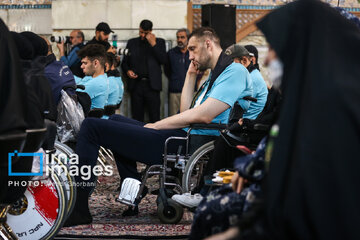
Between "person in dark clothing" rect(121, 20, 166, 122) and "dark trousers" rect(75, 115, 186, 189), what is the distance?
6163 mm

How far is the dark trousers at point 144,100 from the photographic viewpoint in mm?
12430

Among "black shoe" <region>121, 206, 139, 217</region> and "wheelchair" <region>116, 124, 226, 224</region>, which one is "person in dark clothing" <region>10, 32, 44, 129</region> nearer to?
"wheelchair" <region>116, 124, 226, 224</region>

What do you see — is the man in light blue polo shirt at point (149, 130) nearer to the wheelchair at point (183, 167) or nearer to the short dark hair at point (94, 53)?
the wheelchair at point (183, 167)

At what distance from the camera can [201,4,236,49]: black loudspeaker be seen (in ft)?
42.2

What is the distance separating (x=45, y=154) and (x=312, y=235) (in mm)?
2725

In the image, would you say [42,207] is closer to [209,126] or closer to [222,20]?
[209,126]

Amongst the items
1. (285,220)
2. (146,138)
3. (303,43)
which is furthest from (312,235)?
(146,138)

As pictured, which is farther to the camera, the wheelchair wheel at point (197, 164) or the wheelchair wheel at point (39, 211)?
the wheelchair wheel at point (197, 164)

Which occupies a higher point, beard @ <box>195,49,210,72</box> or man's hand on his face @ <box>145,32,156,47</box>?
beard @ <box>195,49,210,72</box>

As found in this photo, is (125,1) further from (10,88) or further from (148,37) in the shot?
(10,88)

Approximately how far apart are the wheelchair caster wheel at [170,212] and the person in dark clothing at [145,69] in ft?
20.9

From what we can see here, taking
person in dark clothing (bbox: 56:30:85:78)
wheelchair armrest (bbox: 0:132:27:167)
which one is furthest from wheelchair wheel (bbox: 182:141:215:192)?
person in dark clothing (bbox: 56:30:85:78)

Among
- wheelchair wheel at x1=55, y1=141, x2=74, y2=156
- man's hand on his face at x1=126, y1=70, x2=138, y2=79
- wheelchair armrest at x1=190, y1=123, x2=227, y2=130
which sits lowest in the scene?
man's hand on his face at x1=126, y1=70, x2=138, y2=79

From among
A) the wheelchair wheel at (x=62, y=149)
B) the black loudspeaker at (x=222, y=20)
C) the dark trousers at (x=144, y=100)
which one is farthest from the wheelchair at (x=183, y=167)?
the black loudspeaker at (x=222, y=20)
